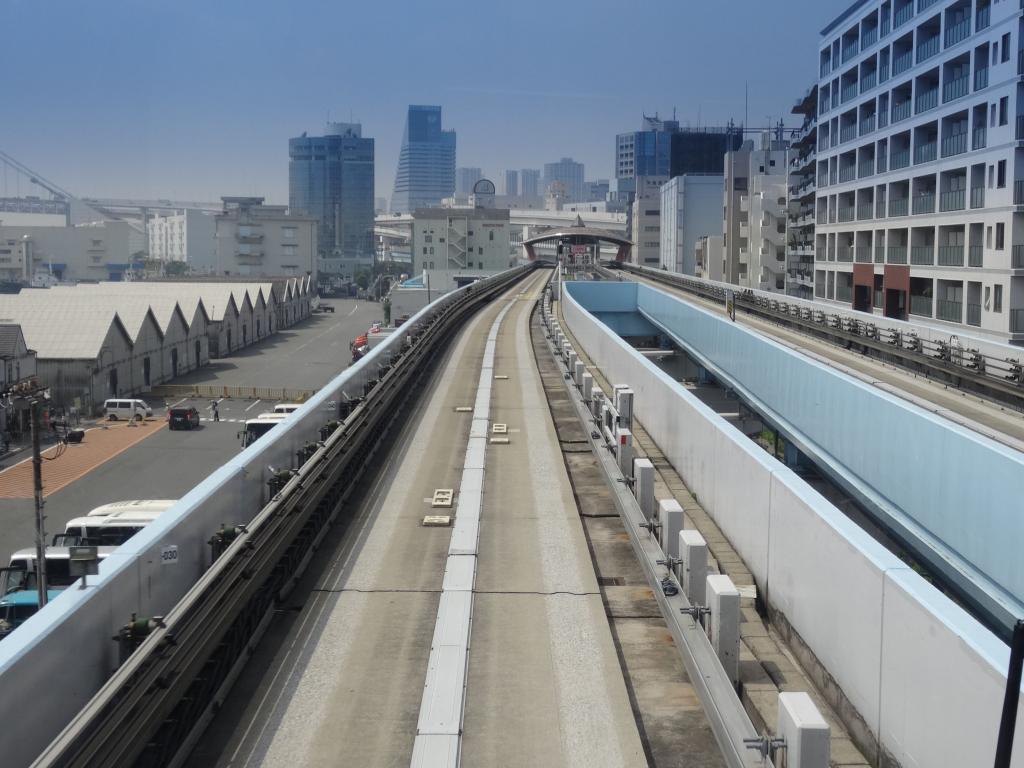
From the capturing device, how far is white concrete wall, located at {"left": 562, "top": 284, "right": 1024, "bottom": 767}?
20.2 ft

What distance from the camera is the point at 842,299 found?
181ft

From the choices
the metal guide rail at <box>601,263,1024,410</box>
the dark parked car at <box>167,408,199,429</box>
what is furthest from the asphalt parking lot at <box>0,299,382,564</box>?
the metal guide rail at <box>601,263,1024,410</box>

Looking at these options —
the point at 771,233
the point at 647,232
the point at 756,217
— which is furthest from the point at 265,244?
the point at 771,233

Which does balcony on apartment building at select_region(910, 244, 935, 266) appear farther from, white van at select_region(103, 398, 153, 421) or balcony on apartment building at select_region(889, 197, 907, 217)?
white van at select_region(103, 398, 153, 421)

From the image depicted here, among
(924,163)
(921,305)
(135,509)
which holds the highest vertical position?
(924,163)

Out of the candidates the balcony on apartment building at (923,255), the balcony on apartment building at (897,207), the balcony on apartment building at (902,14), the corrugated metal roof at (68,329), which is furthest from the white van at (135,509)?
the balcony on apartment building at (902,14)

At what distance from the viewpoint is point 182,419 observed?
50.5m

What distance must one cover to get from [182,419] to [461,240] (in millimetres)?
96832

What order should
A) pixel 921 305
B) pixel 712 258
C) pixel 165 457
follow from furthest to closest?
pixel 712 258 → pixel 165 457 → pixel 921 305

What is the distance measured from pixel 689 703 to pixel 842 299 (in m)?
49.5

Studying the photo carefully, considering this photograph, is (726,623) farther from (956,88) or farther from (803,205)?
(803,205)

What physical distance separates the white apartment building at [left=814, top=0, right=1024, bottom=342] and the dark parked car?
32320 mm

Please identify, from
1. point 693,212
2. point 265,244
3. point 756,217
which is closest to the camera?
point 756,217

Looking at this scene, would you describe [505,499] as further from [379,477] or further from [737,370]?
[737,370]
